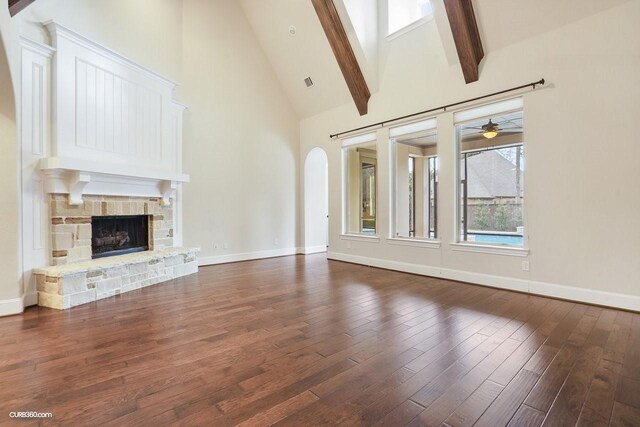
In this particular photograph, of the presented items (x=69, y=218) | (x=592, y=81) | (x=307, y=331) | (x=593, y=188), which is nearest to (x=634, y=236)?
(x=593, y=188)

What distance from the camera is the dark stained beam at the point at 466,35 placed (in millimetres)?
4008

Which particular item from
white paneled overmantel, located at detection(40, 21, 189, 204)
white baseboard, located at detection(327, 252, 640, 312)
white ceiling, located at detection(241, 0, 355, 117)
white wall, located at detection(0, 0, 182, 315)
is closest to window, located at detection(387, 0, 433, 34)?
white ceiling, located at detection(241, 0, 355, 117)

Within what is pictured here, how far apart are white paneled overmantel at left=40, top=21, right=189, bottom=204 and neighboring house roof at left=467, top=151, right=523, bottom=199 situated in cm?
457

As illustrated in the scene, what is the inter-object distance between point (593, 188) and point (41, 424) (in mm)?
5025

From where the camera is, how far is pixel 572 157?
364cm

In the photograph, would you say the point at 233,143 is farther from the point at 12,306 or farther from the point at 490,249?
the point at 490,249

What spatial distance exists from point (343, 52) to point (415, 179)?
8.43 feet

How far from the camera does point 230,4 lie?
6160mm

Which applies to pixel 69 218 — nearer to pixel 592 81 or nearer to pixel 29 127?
pixel 29 127

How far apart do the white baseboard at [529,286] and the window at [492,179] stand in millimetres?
512

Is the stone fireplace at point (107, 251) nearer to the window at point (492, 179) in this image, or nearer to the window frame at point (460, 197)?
the window frame at point (460, 197)

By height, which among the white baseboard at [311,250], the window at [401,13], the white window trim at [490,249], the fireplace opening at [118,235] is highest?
the window at [401,13]

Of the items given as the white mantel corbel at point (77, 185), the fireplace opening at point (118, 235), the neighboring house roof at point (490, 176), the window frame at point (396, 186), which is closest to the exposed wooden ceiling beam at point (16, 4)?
the white mantel corbel at point (77, 185)

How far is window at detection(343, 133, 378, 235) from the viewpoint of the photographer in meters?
6.21
